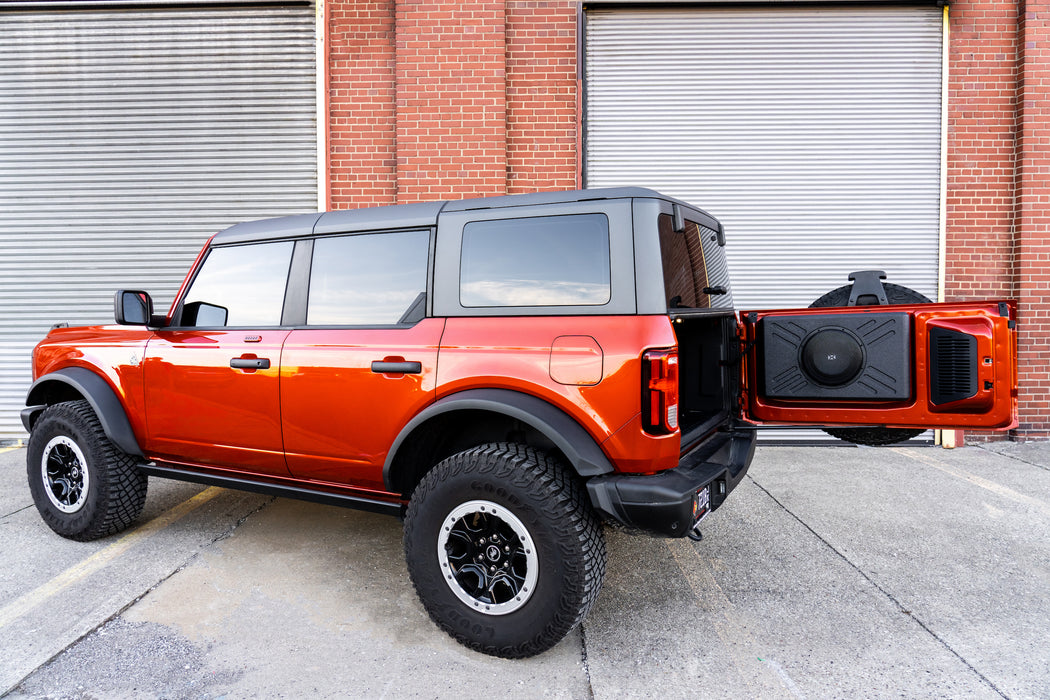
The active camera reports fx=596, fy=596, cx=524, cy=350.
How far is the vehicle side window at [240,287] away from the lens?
3283mm

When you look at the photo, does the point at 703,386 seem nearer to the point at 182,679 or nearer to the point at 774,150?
the point at 182,679

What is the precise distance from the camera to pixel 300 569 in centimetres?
336

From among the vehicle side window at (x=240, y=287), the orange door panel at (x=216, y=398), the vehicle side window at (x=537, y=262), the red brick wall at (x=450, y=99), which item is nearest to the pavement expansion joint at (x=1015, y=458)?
the vehicle side window at (x=537, y=262)

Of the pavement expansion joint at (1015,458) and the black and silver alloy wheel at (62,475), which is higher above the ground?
the black and silver alloy wheel at (62,475)

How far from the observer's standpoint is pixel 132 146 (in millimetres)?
6902

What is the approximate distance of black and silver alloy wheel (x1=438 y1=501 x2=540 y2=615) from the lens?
242 centimetres

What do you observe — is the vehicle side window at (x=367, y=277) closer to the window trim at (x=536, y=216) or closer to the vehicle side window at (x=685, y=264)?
the window trim at (x=536, y=216)

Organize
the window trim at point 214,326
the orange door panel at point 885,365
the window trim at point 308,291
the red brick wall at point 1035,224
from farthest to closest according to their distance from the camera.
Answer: the red brick wall at point 1035,224 < the window trim at point 214,326 < the orange door panel at point 885,365 < the window trim at point 308,291

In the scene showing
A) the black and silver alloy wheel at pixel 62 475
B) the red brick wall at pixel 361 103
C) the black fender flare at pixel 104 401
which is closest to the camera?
the black fender flare at pixel 104 401

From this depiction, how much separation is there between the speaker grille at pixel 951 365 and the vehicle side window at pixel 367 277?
271cm

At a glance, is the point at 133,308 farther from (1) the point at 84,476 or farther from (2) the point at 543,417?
(2) the point at 543,417

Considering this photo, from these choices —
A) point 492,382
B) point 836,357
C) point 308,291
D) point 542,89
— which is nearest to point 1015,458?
point 836,357

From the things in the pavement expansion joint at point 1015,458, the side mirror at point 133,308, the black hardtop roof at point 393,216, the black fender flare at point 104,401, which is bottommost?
the pavement expansion joint at point 1015,458

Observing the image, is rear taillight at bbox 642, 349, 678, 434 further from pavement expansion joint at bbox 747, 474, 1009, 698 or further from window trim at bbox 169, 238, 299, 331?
window trim at bbox 169, 238, 299, 331
